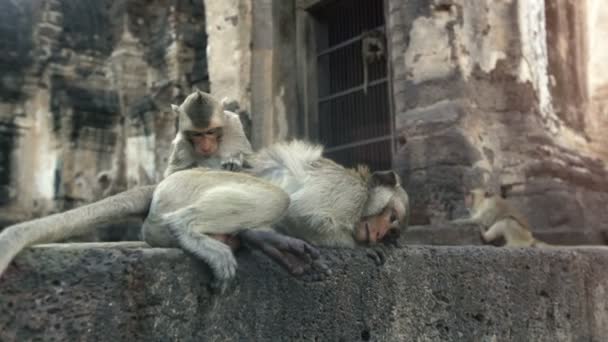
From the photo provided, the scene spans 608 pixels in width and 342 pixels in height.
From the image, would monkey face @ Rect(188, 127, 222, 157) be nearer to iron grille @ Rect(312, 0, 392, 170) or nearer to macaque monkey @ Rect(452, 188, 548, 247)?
macaque monkey @ Rect(452, 188, 548, 247)

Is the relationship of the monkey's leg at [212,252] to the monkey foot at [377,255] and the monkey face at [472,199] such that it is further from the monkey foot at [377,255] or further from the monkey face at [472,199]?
the monkey face at [472,199]

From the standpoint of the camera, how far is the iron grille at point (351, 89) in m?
6.66

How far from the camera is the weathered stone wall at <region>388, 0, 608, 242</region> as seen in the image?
5.35 metres

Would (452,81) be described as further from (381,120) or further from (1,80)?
(1,80)

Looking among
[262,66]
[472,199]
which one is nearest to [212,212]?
[472,199]

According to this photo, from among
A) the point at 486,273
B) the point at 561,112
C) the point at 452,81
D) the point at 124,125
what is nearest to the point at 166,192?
the point at 486,273

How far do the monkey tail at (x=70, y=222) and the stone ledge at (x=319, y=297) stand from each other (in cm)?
6

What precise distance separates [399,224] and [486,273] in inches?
29.7

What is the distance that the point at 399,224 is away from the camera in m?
3.28

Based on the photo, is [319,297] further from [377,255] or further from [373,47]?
[373,47]

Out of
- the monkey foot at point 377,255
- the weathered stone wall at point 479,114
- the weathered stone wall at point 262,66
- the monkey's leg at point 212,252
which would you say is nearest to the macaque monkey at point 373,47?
the weathered stone wall at point 479,114

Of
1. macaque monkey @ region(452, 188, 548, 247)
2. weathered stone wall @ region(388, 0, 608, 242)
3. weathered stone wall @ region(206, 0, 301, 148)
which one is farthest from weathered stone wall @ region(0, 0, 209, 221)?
macaque monkey @ region(452, 188, 548, 247)

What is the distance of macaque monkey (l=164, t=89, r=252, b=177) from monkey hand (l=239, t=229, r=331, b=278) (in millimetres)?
996

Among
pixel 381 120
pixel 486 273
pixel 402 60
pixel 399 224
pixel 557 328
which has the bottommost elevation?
pixel 557 328
